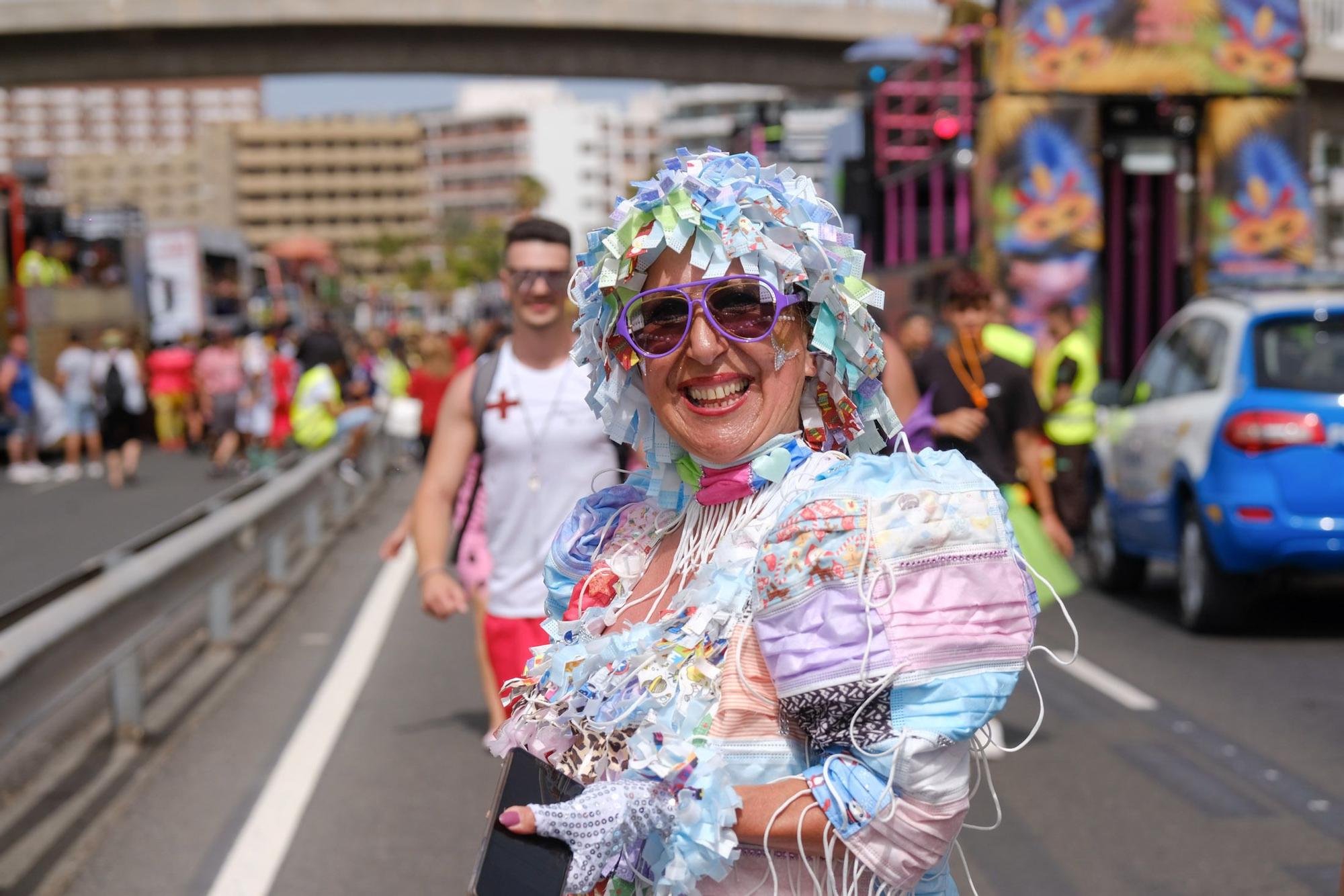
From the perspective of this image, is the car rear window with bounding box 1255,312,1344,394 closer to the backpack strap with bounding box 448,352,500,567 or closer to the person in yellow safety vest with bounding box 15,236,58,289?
the backpack strap with bounding box 448,352,500,567

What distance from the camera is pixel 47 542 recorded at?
54.3 ft

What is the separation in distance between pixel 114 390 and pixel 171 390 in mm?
5259

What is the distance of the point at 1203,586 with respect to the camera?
9930 mm

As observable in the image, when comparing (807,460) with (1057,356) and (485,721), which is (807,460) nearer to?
(485,721)

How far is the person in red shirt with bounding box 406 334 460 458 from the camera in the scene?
12.3 metres

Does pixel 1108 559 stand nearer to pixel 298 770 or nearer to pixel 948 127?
pixel 298 770

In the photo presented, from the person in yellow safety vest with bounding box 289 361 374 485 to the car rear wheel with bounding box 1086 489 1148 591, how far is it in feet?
28.6

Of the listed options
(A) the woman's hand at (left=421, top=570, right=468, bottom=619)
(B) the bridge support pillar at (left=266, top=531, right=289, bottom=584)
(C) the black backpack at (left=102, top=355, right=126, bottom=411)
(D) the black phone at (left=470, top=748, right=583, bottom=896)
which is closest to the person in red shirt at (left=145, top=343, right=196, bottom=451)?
(C) the black backpack at (left=102, top=355, right=126, bottom=411)

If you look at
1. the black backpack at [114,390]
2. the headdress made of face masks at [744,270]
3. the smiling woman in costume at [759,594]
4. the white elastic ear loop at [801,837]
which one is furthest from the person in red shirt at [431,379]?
the white elastic ear loop at [801,837]

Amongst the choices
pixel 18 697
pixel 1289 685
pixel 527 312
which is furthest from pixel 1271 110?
pixel 18 697

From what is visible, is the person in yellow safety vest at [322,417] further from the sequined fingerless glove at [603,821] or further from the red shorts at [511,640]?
the sequined fingerless glove at [603,821]

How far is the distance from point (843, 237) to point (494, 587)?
3636mm

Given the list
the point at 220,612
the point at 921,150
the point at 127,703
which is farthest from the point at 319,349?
the point at 127,703

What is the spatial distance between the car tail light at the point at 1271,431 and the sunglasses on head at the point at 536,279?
16.1 feet
